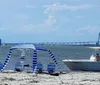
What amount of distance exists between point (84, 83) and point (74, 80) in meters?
2.64

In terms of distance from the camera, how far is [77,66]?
166 feet

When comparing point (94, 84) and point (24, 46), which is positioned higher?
point (24, 46)

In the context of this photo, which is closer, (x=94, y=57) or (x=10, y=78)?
(x=10, y=78)

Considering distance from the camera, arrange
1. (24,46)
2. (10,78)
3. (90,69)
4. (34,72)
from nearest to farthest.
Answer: (10,78) < (34,72) < (24,46) < (90,69)

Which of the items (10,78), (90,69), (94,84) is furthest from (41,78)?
(90,69)

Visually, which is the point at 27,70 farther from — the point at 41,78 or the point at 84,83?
the point at 84,83

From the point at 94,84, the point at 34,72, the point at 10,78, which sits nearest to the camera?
the point at 94,84

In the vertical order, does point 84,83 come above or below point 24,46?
below

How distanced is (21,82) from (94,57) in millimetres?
17208

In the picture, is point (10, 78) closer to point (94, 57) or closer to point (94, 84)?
point (94, 84)

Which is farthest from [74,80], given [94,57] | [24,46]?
[94,57]

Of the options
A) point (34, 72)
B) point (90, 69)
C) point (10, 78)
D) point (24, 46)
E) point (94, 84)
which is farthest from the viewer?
point (90, 69)

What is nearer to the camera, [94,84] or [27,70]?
[94,84]

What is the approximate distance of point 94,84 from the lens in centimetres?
3475
